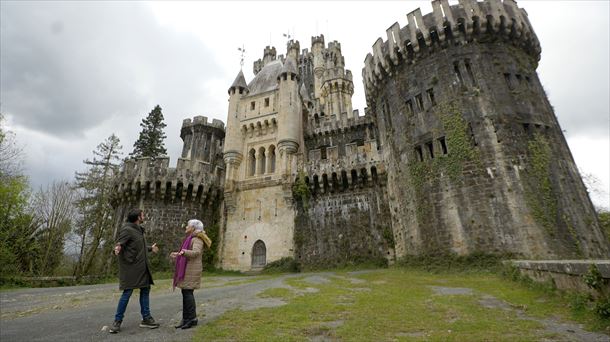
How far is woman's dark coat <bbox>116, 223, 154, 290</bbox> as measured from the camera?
5.71 metres

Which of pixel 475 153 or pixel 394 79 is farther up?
pixel 394 79

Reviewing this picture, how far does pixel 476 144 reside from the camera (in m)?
16.2

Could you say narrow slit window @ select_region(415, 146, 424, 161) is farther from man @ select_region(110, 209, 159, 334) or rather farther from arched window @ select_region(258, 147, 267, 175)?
man @ select_region(110, 209, 159, 334)

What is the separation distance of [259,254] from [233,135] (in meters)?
10.2

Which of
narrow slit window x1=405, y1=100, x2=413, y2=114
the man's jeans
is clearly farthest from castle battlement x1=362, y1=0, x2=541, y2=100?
the man's jeans

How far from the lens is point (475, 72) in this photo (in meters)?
17.8

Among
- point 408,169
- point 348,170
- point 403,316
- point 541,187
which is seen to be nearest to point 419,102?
point 408,169

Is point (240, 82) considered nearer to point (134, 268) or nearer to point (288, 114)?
point (288, 114)

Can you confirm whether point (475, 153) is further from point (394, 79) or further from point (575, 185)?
point (394, 79)

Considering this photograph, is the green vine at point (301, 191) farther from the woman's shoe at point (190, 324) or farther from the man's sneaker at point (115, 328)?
the man's sneaker at point (115, 328)

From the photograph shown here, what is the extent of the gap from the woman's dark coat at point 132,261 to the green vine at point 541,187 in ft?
51.9

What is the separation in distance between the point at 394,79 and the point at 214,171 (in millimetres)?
15768

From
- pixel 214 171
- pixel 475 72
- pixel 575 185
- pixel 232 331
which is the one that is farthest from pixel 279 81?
pixel 232 331

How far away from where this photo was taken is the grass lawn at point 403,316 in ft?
17.2
